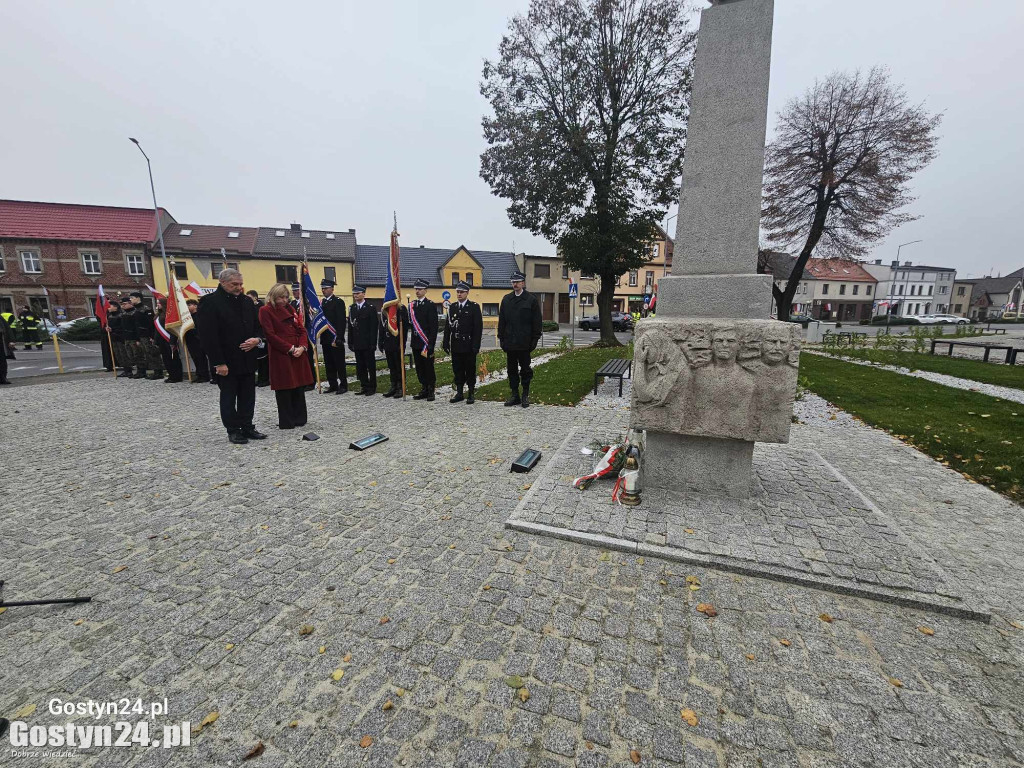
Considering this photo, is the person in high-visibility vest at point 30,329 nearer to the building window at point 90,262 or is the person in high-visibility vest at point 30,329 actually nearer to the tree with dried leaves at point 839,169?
the building window at point 90,262

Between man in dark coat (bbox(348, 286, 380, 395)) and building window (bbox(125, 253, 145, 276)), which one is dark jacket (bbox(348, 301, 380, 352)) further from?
building window (bbox(125, 253, 145, 276))

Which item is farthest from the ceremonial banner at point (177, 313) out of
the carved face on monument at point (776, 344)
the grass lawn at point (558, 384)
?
the carved face on monument at point (776, 344)

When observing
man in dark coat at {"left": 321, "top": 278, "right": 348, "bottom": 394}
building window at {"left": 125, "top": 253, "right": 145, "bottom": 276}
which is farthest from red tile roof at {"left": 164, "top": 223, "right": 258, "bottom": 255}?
man in dark coat at {"left": 321, "top": 278, "right": 348, "bottom": 394}

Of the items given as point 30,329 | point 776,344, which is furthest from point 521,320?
point 30,329

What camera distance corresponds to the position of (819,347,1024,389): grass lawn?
10.5 m

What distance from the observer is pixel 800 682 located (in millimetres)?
2078

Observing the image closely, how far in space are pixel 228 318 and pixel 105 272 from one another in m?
42.4

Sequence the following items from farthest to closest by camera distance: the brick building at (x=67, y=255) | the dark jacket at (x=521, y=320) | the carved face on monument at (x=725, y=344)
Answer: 1. the brick building at (x=67, y=255)
2. the dark jacket at (x=521, y=320)
3. the carved face on monument at (x=725, y=344)

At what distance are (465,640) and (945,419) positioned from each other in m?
8.70

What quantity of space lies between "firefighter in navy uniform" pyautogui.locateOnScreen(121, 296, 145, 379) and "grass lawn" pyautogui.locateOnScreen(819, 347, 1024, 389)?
21.8m

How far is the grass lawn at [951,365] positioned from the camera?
10470 millimetres

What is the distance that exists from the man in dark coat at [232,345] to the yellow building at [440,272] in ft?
111

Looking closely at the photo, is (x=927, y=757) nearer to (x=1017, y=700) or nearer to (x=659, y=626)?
(x=1017, y=700)

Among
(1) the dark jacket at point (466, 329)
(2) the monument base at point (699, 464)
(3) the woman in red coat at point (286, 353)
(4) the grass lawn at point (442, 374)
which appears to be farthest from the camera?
(4) the grass lawn at point (442, 374)
